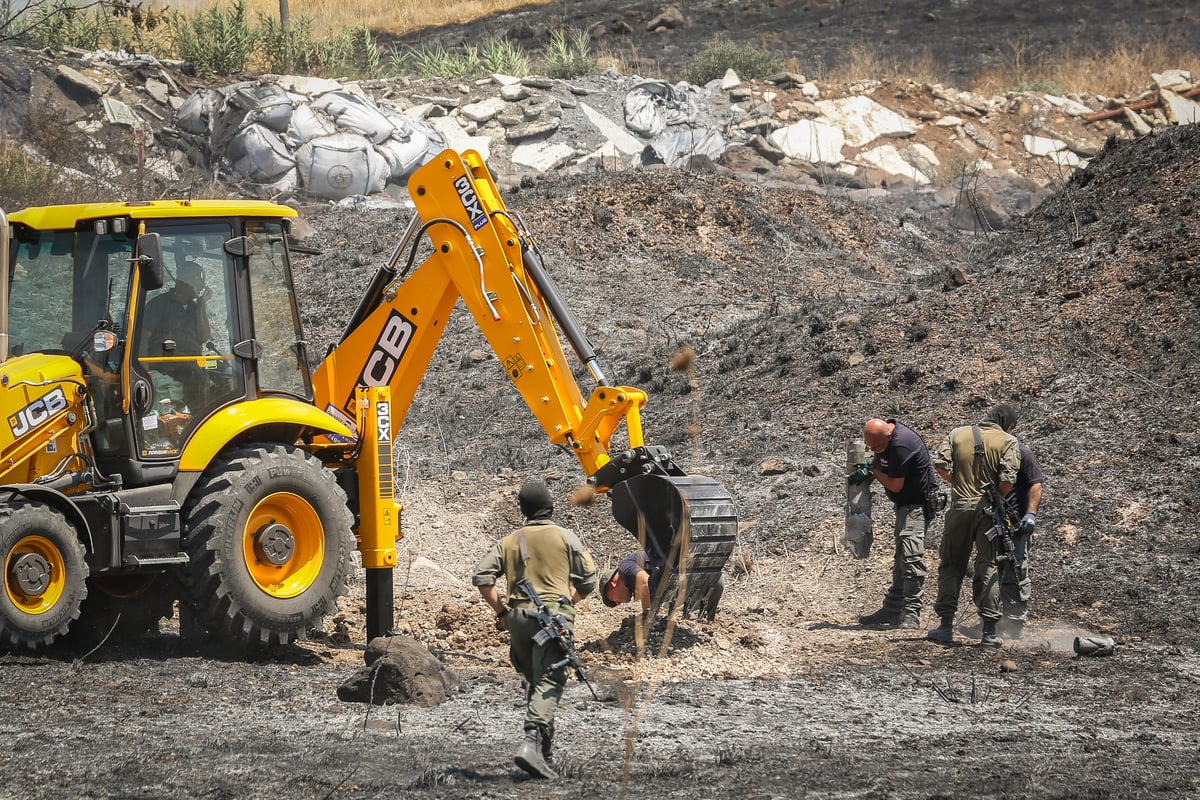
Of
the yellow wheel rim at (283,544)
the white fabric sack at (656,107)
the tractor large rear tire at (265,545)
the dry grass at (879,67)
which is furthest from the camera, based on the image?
the dry grass at (879,67)

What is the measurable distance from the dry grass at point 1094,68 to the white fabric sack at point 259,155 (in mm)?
17235

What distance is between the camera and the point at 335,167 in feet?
83.1

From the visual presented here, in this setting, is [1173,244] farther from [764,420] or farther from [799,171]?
[799,171]

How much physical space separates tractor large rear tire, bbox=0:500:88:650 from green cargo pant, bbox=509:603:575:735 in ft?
9.44

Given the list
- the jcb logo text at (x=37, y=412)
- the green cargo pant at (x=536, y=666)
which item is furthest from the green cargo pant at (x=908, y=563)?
the jcb logo text at (x=37, y=412)

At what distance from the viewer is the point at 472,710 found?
766 cm

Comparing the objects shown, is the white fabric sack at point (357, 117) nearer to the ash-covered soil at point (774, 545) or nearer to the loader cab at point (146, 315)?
the ash-covered soil at point (774, 545)

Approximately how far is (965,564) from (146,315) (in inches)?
224

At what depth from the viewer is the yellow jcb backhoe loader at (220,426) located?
27.0 ft

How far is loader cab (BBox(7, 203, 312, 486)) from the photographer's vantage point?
8422 mm

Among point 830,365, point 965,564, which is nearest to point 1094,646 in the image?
point 965,564

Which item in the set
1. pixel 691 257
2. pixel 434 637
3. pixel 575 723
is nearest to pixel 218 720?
pixel 575 723

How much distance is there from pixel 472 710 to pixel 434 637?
2226 millimetres

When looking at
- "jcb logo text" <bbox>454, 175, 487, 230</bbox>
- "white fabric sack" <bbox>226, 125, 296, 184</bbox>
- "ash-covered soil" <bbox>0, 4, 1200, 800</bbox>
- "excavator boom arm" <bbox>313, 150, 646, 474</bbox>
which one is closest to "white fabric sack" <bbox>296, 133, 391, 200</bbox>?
"white fabric sack" <bbox>226, 125, 296, 184</bbox>
